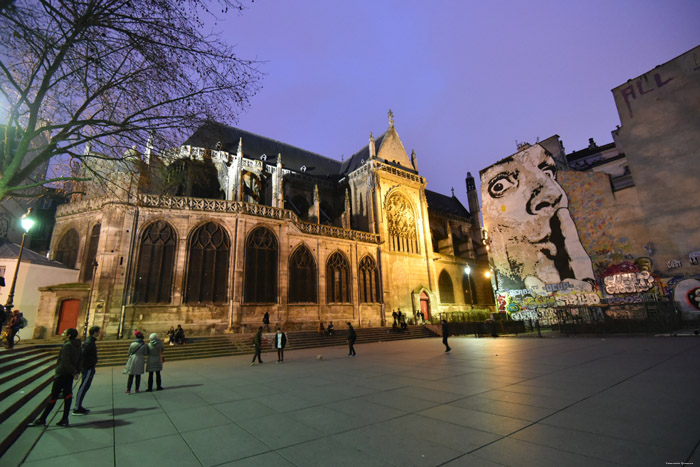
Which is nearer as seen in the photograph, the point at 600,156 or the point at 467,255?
the point at 600,156

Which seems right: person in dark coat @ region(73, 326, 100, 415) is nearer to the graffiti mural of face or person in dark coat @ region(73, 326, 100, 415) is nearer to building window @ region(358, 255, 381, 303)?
building window @ region(358, 255, 381, 303)

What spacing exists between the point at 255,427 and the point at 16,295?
67.9 feet

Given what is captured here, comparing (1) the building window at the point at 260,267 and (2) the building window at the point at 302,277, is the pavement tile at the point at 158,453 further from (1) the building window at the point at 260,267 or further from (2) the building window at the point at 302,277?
(2) the building window at the point at 302,277

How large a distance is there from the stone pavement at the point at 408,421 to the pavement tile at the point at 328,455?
0.02 m

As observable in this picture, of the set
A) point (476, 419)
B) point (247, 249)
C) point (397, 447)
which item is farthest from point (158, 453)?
point (247, 249)

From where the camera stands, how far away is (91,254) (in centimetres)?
1889

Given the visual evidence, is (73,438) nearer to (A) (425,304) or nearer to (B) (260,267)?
(B) (260,267)

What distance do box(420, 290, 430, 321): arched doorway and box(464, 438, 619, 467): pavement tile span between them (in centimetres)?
2615

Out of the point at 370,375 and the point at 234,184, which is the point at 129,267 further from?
the point at 370,375

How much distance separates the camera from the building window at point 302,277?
21.7 meters

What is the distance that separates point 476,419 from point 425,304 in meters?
25.7

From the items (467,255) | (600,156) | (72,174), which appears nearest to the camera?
(72,174)

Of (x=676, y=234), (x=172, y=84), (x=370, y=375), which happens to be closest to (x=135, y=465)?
(x=370, y=375)

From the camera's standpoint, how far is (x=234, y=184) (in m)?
23.0
